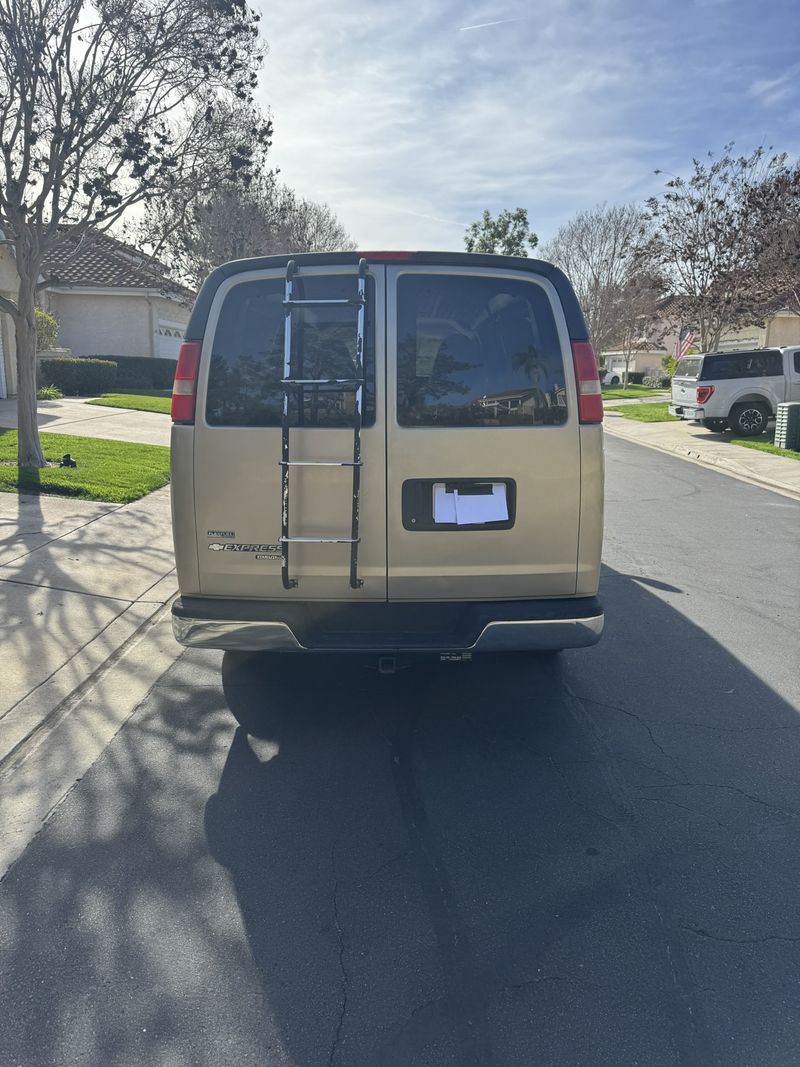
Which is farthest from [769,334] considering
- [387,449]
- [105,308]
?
[387,449]

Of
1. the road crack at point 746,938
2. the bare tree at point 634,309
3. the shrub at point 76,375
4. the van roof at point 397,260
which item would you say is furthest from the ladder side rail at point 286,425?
the bare tree at point 634,309

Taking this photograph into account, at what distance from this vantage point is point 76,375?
2383 cm

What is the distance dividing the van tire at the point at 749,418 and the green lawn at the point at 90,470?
13.2 m

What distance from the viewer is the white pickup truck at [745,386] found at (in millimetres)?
19047

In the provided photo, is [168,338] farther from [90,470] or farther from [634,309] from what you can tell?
[634,309]

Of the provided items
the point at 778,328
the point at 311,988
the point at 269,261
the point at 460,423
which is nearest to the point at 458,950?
the point at 311,988

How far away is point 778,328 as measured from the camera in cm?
4122

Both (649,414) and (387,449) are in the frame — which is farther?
(649,414)

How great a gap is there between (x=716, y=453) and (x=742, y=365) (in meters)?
3.55

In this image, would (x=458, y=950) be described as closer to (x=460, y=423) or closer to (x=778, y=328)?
(x=460, y=423)

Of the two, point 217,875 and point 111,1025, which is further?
point 217,875

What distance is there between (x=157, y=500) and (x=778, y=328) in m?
39.4

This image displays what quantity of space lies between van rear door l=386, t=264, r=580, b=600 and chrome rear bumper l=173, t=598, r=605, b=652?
0.18 meters

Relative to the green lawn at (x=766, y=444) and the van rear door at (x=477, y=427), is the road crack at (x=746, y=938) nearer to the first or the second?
the van rear door at (x=477, y=427)
